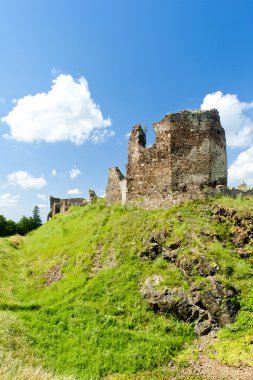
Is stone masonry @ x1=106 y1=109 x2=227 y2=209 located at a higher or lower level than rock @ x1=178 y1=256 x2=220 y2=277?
higher

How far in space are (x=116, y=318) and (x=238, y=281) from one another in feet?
16.4

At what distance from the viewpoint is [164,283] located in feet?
42.8

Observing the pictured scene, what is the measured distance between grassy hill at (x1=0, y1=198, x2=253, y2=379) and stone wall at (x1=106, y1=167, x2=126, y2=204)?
2.86m

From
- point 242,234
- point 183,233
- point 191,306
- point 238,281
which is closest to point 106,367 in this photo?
point 191,306

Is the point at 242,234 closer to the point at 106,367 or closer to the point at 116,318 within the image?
the point at 116,318

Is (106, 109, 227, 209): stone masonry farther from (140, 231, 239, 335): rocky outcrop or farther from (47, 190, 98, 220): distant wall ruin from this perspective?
(47, 190, 98, 220): distant wall ruin

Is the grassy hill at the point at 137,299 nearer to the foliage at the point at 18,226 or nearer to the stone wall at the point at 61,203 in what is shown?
the stone wall at the point at 61,203

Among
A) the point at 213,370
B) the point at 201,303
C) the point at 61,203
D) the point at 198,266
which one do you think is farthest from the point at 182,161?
the point at 61,203

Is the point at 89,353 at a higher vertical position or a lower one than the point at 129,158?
lower

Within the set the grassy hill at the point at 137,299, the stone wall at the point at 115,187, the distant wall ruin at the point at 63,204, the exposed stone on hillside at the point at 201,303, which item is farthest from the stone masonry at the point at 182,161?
the distant wall ruin at the point at 63,204

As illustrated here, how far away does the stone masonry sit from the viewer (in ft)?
59.8

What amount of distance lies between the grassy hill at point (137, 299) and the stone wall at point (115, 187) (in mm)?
2859

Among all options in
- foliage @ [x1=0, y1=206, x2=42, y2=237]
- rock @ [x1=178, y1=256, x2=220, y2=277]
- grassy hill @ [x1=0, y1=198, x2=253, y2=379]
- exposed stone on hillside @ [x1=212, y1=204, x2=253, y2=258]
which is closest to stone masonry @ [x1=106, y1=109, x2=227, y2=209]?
grassy hill @ [x1=0, y1=198, x2=253, y2=379]

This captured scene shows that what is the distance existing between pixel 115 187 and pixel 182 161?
20.6ft
